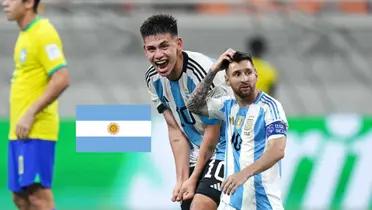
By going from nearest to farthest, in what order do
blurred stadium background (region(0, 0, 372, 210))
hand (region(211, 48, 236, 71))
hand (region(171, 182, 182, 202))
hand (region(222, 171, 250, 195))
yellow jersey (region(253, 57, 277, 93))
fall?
hand (region(222, 171, 250, 195)) → hand (region(211, 48, 236, 71)) → hand (region(171, 182, 182, 202)) → yellow jersey (region(253, 57, 277, 93)) → blurred stadium background (region(0, 0, 372, 210))

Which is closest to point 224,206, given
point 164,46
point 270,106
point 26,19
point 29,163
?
point 270,106

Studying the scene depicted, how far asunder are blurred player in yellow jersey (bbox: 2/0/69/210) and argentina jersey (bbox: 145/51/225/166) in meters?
1.16

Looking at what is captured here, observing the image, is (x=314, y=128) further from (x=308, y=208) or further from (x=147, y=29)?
(x=147, y=29)

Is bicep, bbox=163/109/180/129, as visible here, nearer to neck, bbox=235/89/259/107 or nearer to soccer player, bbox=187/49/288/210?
soccer player, bbox=187/49/288/210

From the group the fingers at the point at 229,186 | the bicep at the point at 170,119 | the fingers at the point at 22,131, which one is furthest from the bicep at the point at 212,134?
the fingers at the point at 22,131

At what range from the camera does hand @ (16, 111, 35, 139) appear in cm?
827

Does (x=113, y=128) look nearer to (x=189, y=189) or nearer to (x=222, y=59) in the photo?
(x=189, y=189)

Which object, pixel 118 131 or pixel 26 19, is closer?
pixel 118 131

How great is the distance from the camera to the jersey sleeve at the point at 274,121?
21.4 ft

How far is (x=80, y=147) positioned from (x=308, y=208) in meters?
5.17

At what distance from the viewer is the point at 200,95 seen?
22.9 feet

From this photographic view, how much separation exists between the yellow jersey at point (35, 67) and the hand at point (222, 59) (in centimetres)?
189

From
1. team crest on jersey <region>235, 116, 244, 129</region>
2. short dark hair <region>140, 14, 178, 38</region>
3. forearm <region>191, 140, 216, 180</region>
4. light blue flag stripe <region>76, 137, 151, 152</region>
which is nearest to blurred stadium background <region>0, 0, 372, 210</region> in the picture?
light blue flag stripe <region>76, 137, 151, 152</region>

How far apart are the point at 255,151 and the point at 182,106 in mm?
755
